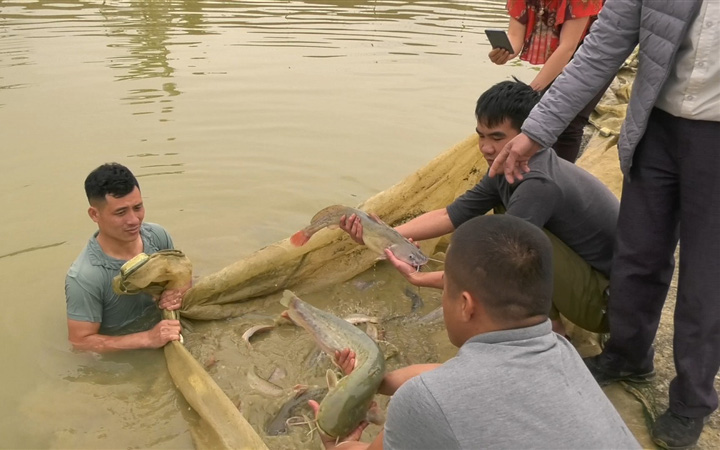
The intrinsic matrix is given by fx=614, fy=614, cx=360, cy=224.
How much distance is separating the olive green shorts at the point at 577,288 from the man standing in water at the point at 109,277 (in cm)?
224

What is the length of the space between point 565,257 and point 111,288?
2.74 metres

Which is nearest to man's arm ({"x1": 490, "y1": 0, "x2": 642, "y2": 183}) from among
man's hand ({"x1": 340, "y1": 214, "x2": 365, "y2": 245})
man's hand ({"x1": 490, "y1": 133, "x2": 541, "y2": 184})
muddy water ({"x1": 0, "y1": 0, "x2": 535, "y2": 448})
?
man's hand ({"x1": 490, "y1": 133, "x2": 541, "y2": 184})

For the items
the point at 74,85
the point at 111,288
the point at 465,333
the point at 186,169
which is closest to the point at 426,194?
the point at 111,288

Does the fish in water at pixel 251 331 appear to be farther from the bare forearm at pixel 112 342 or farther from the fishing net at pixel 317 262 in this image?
the bare forearm at pixel 112 342

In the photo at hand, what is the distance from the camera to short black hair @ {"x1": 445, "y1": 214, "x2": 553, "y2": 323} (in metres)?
1.88

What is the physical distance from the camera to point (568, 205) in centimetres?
331

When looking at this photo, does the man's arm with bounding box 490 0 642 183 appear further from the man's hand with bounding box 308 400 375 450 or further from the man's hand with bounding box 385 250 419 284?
the man's hand with bounding box 308 400 375 450

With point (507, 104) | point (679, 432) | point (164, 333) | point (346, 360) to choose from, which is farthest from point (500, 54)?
point (164, 333)

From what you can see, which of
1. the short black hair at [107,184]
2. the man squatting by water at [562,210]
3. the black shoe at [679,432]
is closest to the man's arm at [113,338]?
the short black hair at [107,184]

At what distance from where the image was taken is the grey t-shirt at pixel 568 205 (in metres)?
3.20

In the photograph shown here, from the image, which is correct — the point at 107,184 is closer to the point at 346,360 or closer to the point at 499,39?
the point at 346,360

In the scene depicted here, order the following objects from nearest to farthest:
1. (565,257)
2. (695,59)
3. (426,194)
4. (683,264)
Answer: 1. (695,59)
2. (683,264)
3. (565,257)
4. (426,194)

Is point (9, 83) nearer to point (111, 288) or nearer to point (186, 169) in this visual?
point (186, 169)

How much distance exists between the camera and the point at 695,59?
247cm
